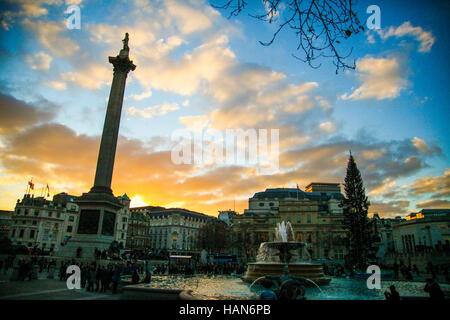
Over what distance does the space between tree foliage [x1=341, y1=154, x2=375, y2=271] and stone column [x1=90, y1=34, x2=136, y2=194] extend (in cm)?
3862

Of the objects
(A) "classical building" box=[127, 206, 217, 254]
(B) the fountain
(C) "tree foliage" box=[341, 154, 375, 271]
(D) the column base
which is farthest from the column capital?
(A) "classical building" box=[127, 206, 217, 254]

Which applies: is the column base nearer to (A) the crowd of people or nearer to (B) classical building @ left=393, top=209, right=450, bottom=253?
(A) the crowd of people

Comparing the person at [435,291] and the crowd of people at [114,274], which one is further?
the person at [435,291]

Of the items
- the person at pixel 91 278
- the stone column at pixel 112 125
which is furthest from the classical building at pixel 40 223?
the person at pixel 91 278

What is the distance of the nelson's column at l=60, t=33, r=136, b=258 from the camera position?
28.7 metres

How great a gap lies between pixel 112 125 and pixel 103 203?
34.3 ft

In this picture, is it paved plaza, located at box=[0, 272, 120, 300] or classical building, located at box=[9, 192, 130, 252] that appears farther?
classical building, located at box=[9, 192, 130, 252]

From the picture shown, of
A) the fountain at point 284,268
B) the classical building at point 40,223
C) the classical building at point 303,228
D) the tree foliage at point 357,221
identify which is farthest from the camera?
the classical building at point 303,228

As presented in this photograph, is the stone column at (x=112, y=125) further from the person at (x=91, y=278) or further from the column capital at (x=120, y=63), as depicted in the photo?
the person at (x=91, y=278)

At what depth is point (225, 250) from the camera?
299 ft

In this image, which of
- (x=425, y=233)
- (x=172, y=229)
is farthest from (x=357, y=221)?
(x=172, y=229)

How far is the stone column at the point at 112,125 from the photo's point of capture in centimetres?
3288

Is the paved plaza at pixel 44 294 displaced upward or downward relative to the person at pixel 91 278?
downward
